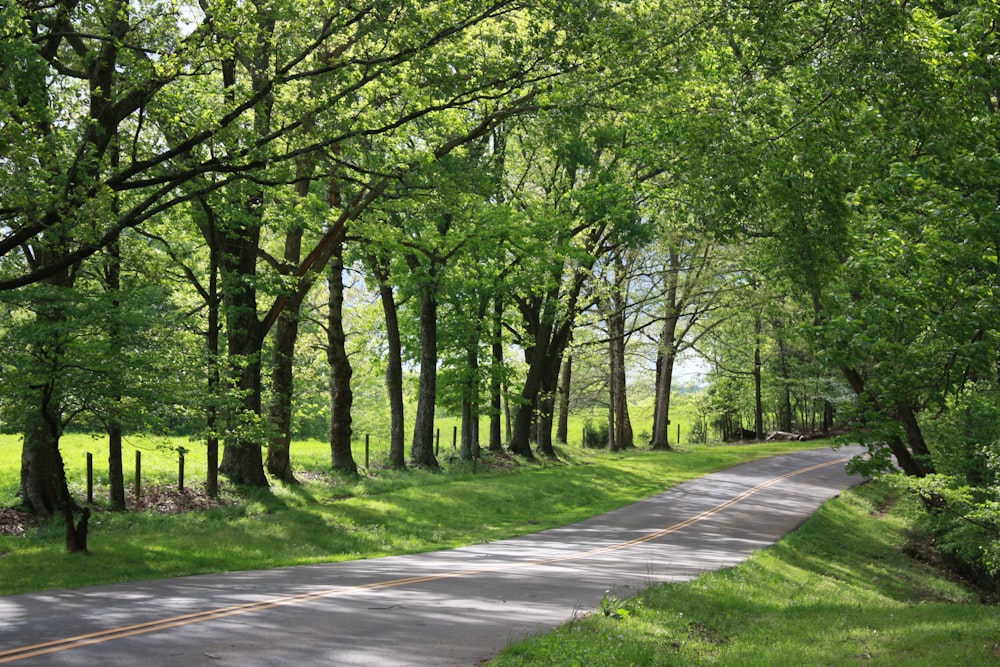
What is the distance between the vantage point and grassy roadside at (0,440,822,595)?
14.0 m

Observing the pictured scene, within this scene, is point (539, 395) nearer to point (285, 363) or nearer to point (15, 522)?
point (285, 363)

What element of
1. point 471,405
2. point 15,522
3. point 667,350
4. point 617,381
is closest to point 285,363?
point 15,522

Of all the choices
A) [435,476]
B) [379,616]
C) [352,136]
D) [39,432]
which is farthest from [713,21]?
[435,476]

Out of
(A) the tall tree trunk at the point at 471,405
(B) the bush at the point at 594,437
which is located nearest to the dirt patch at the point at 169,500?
(A) the tall tree trunk at the point at 471,405

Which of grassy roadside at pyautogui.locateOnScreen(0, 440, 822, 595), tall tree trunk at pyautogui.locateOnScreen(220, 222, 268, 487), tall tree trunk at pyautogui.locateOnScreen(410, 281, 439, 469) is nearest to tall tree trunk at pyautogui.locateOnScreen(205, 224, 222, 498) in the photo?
tall tree trunk at pyautogui.locateOnScreen(220, 222, 268, 487)

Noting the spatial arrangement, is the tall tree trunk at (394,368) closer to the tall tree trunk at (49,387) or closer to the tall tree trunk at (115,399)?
the tall tree trunk at (115,399)

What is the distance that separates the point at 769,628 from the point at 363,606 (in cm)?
514

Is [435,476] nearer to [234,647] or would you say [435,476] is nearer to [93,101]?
[93,101]

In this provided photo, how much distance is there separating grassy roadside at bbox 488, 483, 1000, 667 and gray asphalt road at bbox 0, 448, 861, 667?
0.60 metres

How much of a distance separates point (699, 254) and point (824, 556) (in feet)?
82.8

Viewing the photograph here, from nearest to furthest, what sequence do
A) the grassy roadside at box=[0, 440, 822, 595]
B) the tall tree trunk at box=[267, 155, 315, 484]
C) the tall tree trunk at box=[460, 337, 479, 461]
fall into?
1. the grassy roadside at box=[0, 440, 822, 595]
2. the tall tree trunk at box=[267, 155, 315, 484]
3. the tall tree trunk at box=[460, 337, 479, 461]

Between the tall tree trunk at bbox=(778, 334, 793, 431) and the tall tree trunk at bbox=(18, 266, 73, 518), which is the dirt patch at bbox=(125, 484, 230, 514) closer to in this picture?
the tall tree trunk at bbox=(18, 266, 73, 518)

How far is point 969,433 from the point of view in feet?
66.0

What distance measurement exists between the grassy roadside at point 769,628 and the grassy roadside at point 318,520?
6.93 meters
